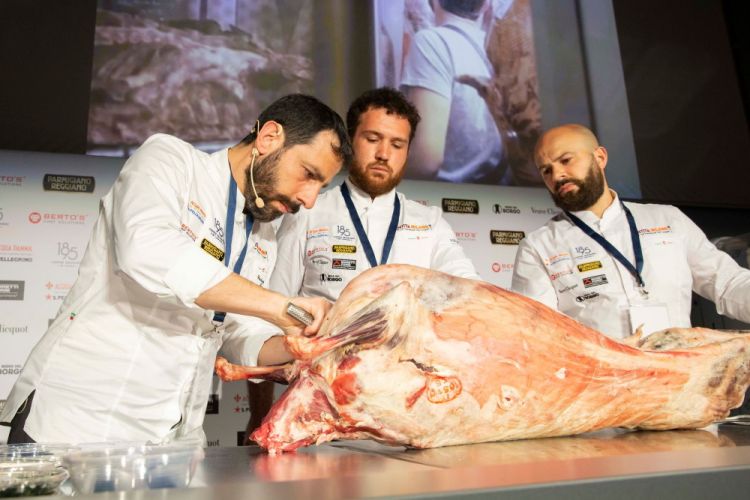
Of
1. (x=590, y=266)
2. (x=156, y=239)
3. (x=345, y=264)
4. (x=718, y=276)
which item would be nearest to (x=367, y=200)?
(x=345, y=264)

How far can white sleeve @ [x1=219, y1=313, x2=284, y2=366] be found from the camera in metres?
1.86

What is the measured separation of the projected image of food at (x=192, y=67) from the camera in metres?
3.77

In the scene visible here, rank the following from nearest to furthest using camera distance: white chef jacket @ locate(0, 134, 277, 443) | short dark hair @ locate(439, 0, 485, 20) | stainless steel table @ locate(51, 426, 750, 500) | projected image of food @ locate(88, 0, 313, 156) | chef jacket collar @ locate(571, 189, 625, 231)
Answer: stainless steel table @ locate(51, 426, 750, 500) → white chef jacket @ locate(0, 134, 277, 443) → chef jacket collar @ locate(571, 189, 625, 231) → projected image of food @ locate(88, 0, 313, 156) → short dark hair @ locate(439, 0, 485, 20)

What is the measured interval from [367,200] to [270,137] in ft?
3.28

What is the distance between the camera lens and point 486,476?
736 mm

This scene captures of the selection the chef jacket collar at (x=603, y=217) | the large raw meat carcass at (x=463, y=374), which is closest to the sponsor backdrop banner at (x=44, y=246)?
the chef jacket collar at (x=603, y=217)

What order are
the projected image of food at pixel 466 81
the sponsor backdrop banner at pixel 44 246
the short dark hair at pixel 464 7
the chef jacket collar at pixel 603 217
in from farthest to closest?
the short dark hair at pixel 464 7, the projected image of food at pixel 466 81, the sponsor backdrop banner at pixel 44 246, the chef jacket collar at pixel 603 217

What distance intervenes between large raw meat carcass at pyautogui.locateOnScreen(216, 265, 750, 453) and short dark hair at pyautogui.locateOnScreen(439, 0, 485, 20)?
355cm

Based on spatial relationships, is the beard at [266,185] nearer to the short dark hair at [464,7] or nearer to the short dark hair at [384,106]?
the short dark hair at [384,106]

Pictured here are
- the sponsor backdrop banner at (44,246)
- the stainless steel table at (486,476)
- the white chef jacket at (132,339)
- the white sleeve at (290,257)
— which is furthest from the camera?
the sponsor backdrop banner at (44,246)

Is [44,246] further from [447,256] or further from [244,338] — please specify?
[447,256]

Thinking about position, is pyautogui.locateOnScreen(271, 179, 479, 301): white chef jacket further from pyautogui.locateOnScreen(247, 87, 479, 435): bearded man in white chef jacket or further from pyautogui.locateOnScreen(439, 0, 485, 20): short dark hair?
pyautogui.locateOnScreen(439, 0, 485, 20): short dark hair

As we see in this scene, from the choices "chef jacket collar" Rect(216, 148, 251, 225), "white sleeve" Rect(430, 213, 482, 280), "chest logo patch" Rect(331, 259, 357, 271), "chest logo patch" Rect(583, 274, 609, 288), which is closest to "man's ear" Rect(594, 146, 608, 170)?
"chest logo patch" Rect(583, 274, 609, 288)

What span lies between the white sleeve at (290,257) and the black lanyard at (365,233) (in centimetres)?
23
